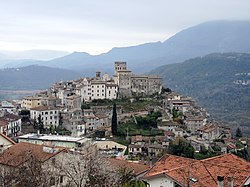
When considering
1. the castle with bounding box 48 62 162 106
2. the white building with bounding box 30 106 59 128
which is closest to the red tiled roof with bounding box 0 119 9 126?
the white building with bounding box 30 106 59 128

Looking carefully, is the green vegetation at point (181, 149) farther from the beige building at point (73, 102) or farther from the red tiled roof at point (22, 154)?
the red tiled roof at point (22, 154)

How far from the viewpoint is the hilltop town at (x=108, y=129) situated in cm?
2195

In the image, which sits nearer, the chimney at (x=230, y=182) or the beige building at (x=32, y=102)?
the chimney at (x=230, y=182)

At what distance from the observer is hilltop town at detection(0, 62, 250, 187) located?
22.0m

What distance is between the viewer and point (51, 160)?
70.7 ft

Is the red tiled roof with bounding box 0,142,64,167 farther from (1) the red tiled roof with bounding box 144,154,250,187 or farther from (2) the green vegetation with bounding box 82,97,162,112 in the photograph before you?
(2) the green vegetation with bounding box 82,97,162,112

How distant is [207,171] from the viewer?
626 inches

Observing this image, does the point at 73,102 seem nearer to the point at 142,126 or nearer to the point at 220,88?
the point at 142,126

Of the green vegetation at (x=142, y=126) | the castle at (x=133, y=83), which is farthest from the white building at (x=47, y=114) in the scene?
the castle at (x=133, y=83)

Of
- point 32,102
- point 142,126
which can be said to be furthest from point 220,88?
point 142,126

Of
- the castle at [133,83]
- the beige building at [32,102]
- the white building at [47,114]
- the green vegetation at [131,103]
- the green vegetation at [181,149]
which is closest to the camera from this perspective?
the green vegetation at [181,149]

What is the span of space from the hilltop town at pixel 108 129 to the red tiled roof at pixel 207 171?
2.25 metres

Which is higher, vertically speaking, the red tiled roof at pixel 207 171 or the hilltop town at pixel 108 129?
the red tiled roof at pixel 207 171

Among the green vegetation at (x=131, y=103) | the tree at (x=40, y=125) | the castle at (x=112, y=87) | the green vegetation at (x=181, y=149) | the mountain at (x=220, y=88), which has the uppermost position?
the castle at (x=112, y=87)
